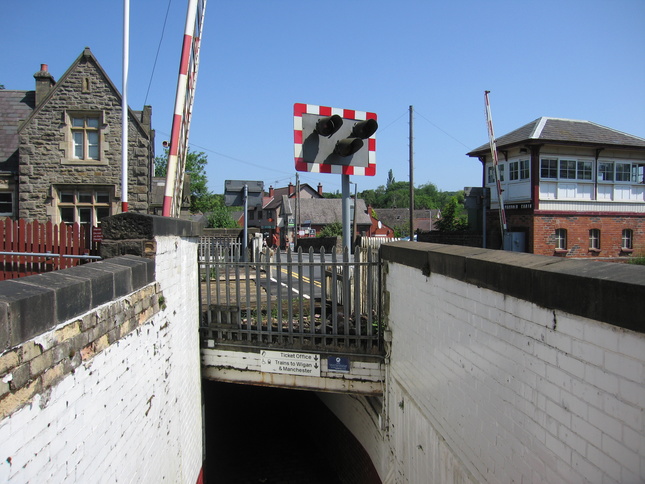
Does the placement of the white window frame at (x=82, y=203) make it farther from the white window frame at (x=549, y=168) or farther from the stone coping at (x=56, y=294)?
the white window frame at (x=549, y=168)

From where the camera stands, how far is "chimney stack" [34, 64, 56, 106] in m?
14.6

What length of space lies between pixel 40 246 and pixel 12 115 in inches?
506

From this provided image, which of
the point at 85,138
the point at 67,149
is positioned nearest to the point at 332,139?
the point at 85,138

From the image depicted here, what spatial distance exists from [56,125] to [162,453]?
1325 centimetres

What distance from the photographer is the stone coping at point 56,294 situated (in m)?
2.12

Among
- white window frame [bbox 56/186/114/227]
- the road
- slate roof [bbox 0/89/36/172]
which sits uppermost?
slate roof [bbox 0/89/36/172]

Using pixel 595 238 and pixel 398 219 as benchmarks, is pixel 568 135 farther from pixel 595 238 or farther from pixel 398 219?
pixel 398 219

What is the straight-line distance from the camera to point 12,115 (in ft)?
50.5

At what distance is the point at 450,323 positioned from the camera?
3.91 metres

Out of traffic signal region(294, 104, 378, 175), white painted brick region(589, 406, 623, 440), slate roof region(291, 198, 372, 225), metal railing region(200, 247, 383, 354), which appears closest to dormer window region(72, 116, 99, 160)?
metal railing region(200, 247, 383, 354)

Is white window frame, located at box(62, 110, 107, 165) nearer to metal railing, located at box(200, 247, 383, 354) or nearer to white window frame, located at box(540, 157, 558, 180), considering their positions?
metal railing, located at box(200, 247, 383, 354)

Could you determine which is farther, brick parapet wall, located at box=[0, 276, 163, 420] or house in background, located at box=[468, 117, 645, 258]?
house in background, located at box=[468, 117, 645, 258]

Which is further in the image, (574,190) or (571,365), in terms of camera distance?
(574,190)

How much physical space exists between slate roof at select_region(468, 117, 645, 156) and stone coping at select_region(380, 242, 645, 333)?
1798 cm
